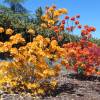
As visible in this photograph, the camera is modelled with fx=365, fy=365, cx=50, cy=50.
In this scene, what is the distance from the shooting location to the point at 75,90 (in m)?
10.0

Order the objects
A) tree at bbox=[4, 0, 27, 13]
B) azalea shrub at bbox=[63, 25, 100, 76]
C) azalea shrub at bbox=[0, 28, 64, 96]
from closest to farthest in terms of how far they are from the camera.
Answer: azalea shrub at bbox=[0, 28, 64, 96] → azalea shrub at bbox=[63, 25, 100, 76] → tree at bbox=[4, 0, 27, 13]

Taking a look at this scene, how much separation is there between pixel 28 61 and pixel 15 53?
0.40 metres

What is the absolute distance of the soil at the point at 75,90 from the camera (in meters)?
9.10

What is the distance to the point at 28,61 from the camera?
356 inches

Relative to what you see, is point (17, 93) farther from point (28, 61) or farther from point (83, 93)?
point (83, 93)

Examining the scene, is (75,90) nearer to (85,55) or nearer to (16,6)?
(85,55)

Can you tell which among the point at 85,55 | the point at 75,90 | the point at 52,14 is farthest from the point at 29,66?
the point at 52,14

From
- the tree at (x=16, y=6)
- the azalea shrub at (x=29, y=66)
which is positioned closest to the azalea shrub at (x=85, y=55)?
the azalea shrub at (x=29, y=66)

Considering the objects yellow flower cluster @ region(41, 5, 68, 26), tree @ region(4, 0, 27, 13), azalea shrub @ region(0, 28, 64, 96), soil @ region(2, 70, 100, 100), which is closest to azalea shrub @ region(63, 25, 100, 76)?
soil @ region(2, 70, 100, 100)

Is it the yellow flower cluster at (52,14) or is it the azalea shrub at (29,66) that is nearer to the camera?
the azalea shrub at (29,66)

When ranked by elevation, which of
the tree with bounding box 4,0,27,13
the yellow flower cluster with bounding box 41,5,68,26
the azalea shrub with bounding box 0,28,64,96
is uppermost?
the tree with bounding box 4,0,27,13

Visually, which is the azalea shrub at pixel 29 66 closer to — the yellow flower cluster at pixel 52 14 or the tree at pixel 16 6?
the yellow flower cluster at pixel 52 14

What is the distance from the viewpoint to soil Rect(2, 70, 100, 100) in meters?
9.10

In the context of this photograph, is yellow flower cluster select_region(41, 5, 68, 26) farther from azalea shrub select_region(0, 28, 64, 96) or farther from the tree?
the tree
